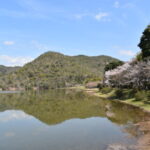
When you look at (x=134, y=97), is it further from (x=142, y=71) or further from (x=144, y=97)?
(x=144, y=97)

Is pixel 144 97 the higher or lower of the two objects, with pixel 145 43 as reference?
lower

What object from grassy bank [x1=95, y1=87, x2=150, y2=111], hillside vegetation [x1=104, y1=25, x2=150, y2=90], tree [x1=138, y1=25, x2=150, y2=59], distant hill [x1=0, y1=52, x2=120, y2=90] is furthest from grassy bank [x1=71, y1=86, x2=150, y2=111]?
distant hill [x1=0, y1=52, x2=120, y2=90]

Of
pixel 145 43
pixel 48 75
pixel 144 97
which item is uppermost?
pixel 145 43

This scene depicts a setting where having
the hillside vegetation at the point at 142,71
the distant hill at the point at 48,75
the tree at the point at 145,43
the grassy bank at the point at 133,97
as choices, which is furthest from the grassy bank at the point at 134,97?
the distant hill at the point at 48,75

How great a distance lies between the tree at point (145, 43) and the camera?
125 ft

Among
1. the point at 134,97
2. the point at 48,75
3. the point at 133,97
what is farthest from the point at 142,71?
the point at 48,75

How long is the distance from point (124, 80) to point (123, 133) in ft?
93.3

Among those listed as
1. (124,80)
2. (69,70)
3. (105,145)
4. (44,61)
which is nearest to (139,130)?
(105,145)

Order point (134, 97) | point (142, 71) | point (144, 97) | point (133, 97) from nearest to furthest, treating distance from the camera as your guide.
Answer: point (144, 97), point (142, 71), point (134, 97), point (133, 97)

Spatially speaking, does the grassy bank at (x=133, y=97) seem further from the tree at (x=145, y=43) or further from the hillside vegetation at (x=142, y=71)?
the tree at (x=145, y=43)

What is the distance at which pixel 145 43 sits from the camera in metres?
39.5

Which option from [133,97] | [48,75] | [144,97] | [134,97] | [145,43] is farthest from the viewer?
[48,75]

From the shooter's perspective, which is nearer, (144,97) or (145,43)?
(144,97)

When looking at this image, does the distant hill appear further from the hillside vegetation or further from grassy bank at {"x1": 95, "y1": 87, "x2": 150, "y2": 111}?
the hillside vegetation
